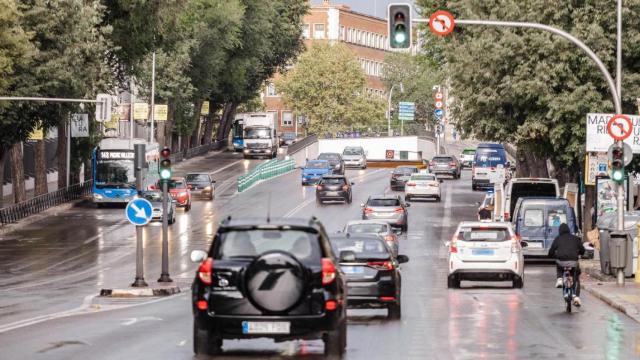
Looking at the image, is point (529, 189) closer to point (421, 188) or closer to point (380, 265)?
point (421, 188)

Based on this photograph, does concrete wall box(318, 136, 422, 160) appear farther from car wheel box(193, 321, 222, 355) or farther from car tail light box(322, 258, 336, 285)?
car tail light box(322, 258, 336, 285)

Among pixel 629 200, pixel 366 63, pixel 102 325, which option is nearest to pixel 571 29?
pixel 629 200

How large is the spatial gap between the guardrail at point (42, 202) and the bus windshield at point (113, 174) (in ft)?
8.07

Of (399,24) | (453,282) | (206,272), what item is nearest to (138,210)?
(453,282)

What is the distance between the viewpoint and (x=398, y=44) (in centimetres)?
3023

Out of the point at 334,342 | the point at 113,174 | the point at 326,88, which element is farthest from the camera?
the point at 326,88

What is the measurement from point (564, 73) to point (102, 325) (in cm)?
3047

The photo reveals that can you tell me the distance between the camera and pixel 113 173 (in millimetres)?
74938

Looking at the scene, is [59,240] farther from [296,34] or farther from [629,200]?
[296,34]

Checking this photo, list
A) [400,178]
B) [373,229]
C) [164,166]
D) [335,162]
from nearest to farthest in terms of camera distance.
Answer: [164,166], [373,229], [400,178], [335,162]

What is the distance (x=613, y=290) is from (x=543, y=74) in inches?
775

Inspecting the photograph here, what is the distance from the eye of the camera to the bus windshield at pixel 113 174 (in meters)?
74.9

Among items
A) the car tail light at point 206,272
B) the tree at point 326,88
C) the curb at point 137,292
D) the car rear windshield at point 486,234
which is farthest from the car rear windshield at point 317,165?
the car tail light at point 206,272

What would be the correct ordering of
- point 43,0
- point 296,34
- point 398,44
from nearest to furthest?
point 398,44 → point 43,0 → point 296,34
